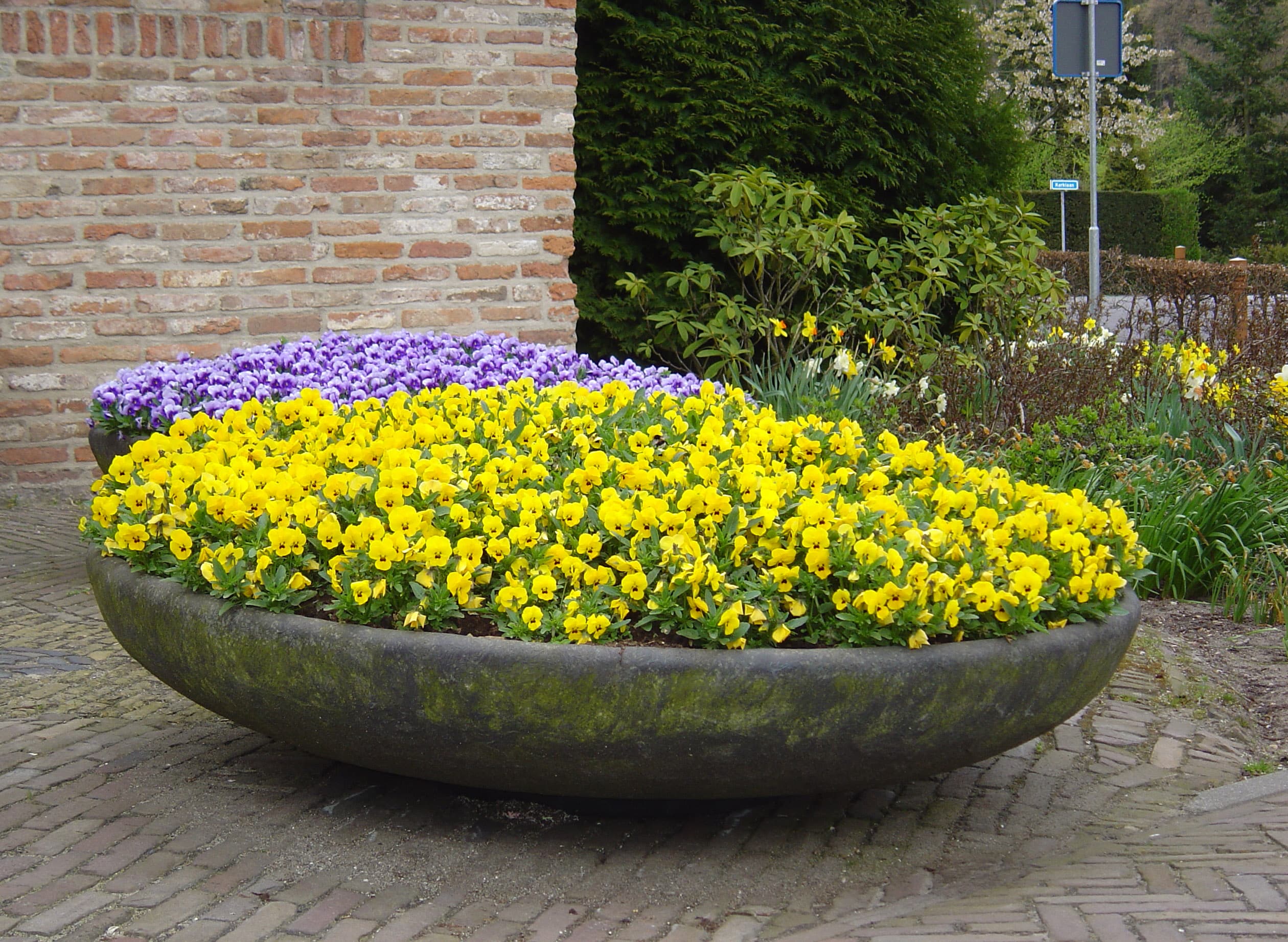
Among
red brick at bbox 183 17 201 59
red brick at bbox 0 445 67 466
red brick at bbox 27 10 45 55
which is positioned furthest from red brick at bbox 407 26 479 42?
red brick at bbox 0 445 67 466

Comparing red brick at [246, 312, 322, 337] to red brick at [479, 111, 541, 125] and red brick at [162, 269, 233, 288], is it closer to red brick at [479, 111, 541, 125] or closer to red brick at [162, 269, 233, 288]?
red brick at [162, 269, 233, 288]

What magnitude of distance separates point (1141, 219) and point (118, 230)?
107 feet

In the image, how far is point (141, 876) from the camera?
2834 millimetres

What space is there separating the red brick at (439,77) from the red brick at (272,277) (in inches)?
44.3

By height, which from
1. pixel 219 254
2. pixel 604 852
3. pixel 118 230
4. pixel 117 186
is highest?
pixel 117 186

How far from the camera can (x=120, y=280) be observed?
261 inches

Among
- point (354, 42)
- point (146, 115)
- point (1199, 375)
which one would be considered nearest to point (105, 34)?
point (146, 115)

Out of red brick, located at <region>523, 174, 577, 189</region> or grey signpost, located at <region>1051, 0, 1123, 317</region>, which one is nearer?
red brick, located at <region>523, 174, 577, 189</region>

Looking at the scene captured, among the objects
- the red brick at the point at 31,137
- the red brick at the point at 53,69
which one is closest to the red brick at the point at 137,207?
the red brick at the point at 31,137

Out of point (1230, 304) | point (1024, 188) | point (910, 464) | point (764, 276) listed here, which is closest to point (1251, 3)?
point (1024, 188)

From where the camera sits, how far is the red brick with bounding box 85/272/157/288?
6.61m

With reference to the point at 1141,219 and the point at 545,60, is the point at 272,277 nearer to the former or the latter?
the point at 545,60

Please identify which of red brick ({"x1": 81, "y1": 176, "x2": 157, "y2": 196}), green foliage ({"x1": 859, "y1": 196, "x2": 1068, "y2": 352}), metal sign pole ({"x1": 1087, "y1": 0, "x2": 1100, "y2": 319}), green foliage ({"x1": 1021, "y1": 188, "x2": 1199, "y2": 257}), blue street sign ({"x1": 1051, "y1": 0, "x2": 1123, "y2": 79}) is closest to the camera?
red brick ({"x1": 81, "y1": 176, "x2": 157, "y2": 196})

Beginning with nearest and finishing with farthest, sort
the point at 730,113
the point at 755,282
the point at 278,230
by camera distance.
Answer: the point at 278,230
the point at 730,113
the point at 755,282
